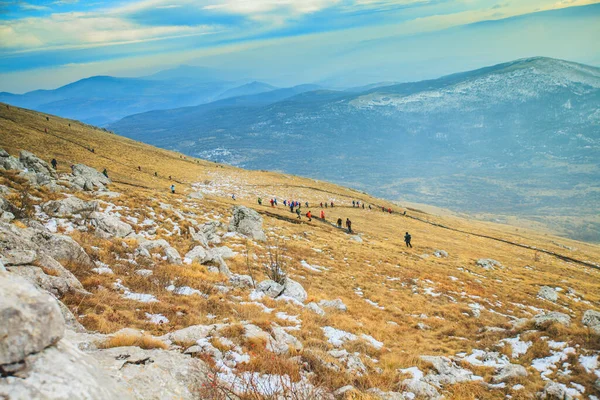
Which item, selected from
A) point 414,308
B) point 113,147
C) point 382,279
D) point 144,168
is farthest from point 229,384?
point 113,147

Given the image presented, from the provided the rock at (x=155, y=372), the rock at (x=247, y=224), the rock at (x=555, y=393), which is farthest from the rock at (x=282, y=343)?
the rock at (x=247, y=224)

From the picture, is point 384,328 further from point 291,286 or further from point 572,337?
point 572,337

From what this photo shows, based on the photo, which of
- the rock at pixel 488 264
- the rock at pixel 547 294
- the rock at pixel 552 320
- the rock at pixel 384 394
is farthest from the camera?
the rock at pixel 488 264

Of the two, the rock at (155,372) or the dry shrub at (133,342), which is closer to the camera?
the rock at (155,372)

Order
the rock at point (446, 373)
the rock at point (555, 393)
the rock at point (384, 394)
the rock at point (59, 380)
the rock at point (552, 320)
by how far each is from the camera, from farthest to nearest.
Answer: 1. the rock at point (552, 320)
2. the rock at point (446, 373)
3. the rock at point (555, 393)
4. the rock at point (384, 394)
5. the rock at point (59, 380)

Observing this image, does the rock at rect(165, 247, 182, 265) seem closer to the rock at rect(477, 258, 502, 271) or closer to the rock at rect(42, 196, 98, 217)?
the rock at rect(42, 196, 98, 217)

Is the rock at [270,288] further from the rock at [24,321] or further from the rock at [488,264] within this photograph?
the rock at [488,264]

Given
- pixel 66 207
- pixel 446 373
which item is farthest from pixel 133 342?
pixel 66 207
